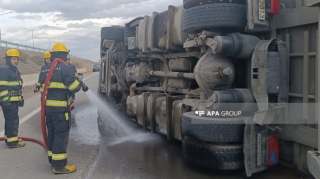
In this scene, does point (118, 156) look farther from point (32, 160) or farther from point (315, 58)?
point (315, 58)

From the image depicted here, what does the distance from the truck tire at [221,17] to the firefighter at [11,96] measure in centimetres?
402

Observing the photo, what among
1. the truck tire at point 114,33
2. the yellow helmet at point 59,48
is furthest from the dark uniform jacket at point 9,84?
the truck tire at point 114,33

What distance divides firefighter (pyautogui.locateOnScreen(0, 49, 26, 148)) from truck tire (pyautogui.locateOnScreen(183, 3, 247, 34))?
402 cm

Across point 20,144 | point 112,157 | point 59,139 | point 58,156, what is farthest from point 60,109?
point 20,144

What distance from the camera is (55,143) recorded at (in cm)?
542

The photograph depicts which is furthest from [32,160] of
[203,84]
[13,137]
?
[203,84]

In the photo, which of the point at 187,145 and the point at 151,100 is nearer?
the point at 187,145

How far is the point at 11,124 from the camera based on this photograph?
23.3 ft

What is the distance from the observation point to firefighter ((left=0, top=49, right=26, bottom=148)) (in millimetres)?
7012

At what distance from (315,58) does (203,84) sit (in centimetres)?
156

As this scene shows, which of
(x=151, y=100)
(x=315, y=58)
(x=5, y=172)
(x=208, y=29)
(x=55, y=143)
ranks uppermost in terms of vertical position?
(x=208, y=29)

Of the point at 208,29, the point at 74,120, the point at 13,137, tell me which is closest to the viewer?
the point at 208,29

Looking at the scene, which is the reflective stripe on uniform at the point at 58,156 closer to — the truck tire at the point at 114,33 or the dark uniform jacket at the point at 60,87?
the dark uniform jacket at the point at 60,87

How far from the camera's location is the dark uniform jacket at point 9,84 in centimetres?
703
